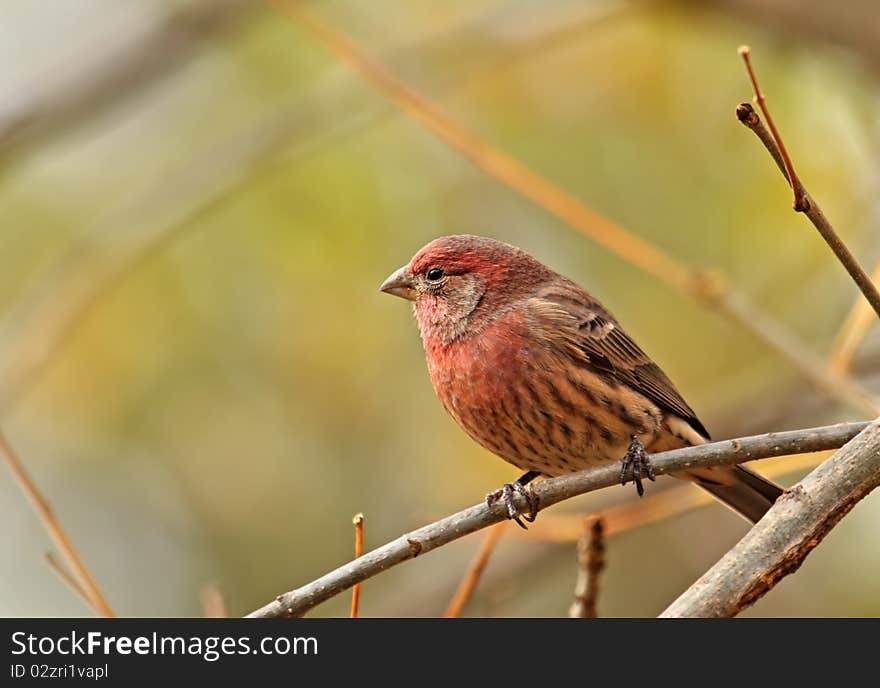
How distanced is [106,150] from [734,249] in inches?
193

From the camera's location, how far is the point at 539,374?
17.3 ft

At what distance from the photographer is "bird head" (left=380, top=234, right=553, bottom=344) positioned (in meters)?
5.71

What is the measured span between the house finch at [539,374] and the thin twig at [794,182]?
1.70 m

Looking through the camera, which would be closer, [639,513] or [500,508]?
[500,508]

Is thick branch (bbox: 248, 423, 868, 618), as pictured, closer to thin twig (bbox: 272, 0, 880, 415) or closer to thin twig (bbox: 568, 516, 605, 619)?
thin twig (bbox: 568, 516, 605, 619)

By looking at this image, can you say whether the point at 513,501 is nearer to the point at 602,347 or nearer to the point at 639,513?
the point at 602,347

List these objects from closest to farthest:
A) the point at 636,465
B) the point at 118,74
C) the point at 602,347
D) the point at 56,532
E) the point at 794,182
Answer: the point at 794,182 < the point at 56,532 < the point at 636,465 < the point at 602,347 < the point at 118,74

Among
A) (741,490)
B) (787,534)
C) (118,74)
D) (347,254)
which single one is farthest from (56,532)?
(347,254)

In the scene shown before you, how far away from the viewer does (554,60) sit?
9.21m

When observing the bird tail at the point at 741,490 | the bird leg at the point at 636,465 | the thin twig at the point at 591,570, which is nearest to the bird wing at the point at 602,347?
the bird tail at the point at 741,490

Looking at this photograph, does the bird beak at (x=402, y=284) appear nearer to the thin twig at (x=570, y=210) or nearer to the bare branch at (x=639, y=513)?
the thin twig at (x=570, y=210)

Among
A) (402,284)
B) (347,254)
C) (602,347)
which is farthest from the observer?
(347,254)

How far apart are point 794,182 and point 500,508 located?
126 centimetres
